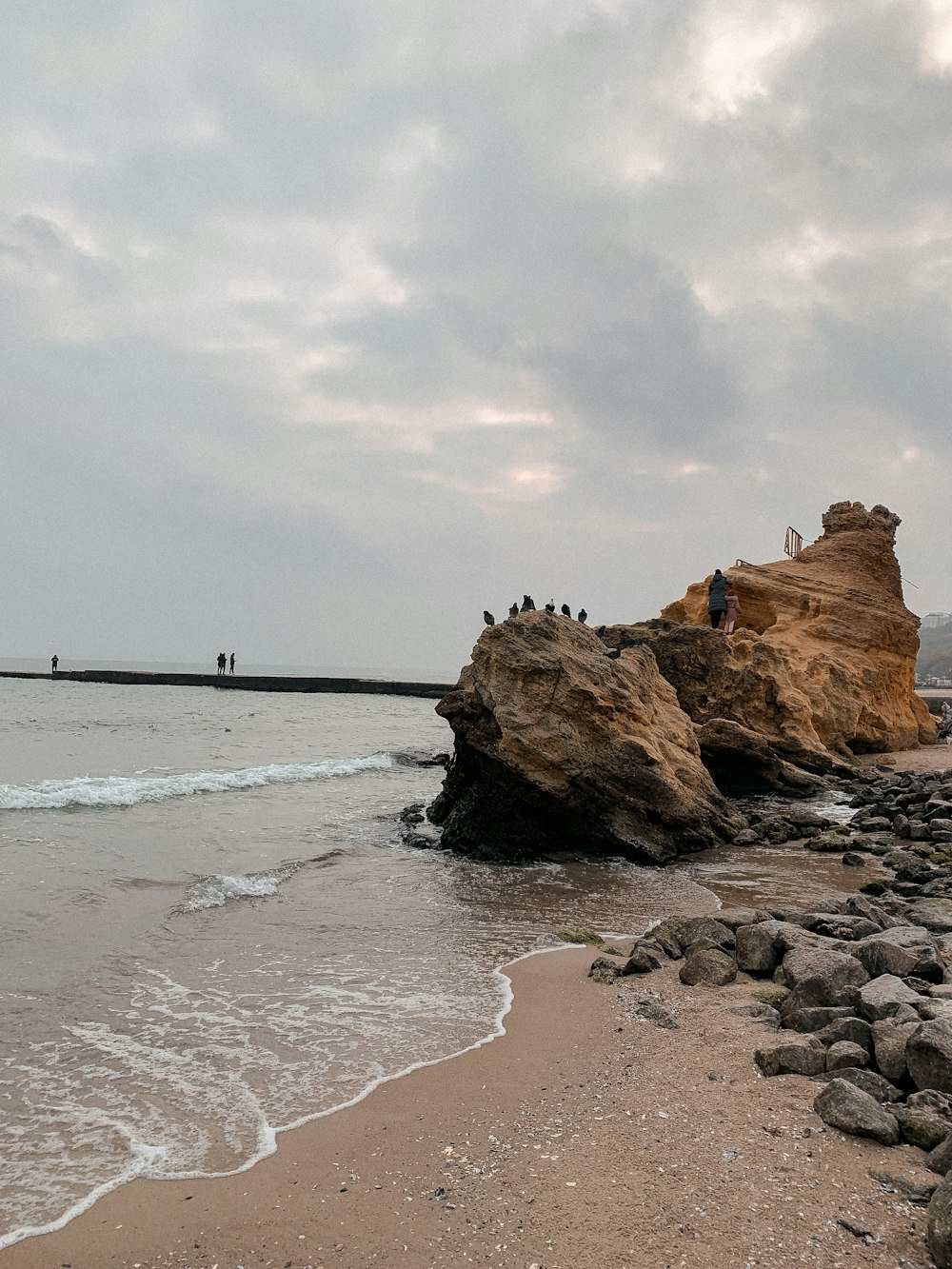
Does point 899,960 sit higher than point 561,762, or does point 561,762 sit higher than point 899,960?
point 561,762

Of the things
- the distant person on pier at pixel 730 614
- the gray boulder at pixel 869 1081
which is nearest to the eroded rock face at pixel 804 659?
the distant person on pier at pixel 730 614

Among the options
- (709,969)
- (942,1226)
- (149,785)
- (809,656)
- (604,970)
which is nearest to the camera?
(942,1226)

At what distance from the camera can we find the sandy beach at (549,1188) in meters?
2.76

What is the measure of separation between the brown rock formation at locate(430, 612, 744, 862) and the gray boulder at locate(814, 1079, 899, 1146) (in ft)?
24.0

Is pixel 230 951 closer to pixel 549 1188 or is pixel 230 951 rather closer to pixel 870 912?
pixel 549 1188

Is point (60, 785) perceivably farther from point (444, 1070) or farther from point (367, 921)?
point (444, 1070)

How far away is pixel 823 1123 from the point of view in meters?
3.45

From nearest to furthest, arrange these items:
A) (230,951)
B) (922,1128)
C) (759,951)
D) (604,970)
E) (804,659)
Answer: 1. (922,1128)
2. (759,951)
3. (604,970)
4. (230,951)
5. (804,659)

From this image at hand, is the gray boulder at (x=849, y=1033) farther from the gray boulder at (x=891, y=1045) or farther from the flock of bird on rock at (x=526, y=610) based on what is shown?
the flock of bird on rock at (x=526, y=610)

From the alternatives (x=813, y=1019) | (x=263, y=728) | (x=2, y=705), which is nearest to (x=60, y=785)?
(x=813, y=1019)

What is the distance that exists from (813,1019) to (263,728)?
1212 inches

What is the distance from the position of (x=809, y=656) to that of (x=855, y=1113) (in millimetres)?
20677

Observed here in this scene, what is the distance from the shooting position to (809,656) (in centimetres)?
2238

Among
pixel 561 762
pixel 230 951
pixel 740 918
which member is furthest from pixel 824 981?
pixel 561 762
